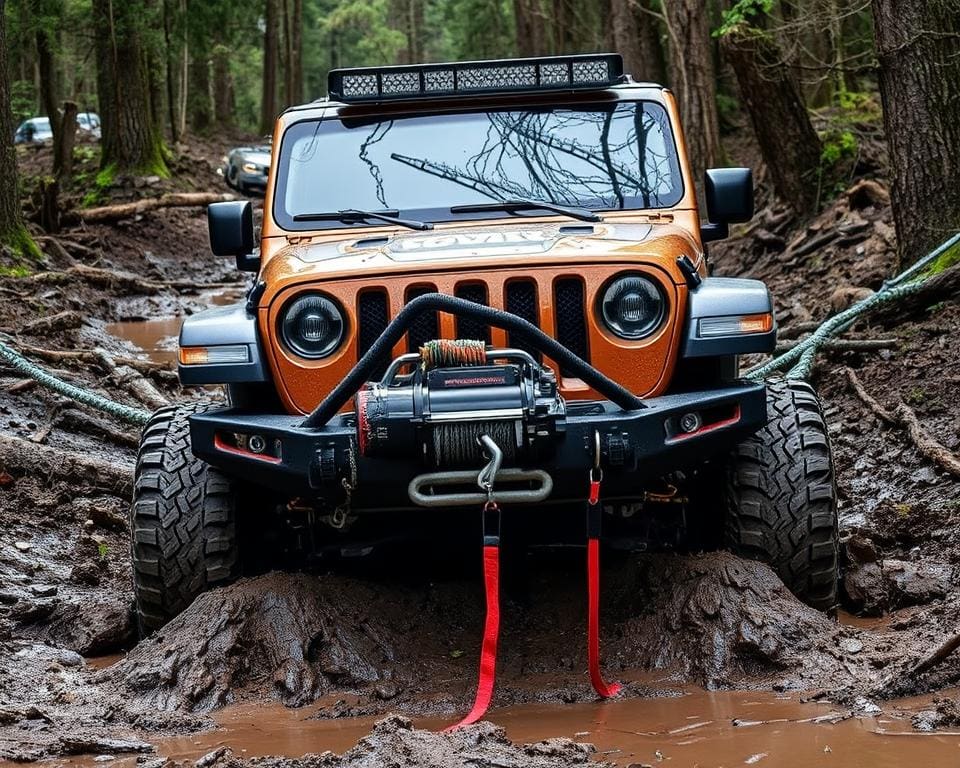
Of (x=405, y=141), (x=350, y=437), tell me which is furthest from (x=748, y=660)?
(x=405, y=141)

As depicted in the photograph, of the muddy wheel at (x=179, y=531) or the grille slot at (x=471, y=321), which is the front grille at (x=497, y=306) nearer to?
the grille slot at (x=471, y=321)

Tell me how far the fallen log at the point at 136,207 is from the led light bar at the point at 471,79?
506 inches

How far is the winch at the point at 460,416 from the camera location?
4.40m

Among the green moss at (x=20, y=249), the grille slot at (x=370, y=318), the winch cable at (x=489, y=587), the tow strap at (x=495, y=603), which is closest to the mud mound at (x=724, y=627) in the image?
the tow strap at (x=495, y=603)

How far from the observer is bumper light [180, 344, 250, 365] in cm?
507

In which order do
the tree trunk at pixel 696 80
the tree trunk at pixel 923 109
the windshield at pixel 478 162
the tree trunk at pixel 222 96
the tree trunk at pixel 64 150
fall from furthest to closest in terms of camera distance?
the tree trunk at pixel 222 96 < the tree trunk at pixel 64 150 < the tree trunk at pixel 696 80 < the tree trunk at pixel 923 109 < the windshield at pixel 478 162

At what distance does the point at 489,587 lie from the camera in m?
4.20

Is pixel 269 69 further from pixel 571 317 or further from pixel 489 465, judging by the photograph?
pixel 489 465

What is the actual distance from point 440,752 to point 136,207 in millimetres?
17999

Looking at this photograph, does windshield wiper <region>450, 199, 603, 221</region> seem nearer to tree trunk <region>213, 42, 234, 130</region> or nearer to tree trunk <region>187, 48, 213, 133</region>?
tree trunk <region>187, 48, 213, 133</region>

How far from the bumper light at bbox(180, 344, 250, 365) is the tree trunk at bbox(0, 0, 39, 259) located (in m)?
9.19

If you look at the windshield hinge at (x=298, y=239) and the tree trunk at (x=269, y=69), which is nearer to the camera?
the windshield hinge at (x=298, y=239)

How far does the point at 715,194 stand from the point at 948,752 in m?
3.03

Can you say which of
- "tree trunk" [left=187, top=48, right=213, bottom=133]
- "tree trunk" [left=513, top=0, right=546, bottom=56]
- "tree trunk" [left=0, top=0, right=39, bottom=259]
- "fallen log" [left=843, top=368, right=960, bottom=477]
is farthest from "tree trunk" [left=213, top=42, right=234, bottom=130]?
"fallen log" [left=843, top=368, right=960, bottom=477]
